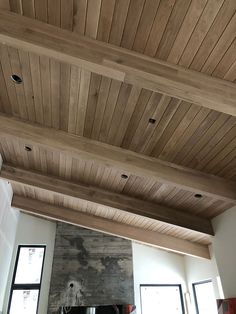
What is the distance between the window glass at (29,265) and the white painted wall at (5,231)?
1.37 feet

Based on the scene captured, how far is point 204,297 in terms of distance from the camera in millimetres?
7406

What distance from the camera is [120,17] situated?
238 centimetres

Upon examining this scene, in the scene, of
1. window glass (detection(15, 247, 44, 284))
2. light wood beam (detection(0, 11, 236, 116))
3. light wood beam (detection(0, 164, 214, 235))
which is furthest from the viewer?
window glass (detection(15, 247, 44, 284))

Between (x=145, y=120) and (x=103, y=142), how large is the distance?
91 centimetres

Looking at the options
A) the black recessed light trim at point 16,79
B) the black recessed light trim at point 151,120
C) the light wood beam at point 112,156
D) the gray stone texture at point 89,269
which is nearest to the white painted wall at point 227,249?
the light wood beam at point 112,156

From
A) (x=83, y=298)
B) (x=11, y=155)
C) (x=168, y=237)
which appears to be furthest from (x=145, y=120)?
(x=83, y=298)

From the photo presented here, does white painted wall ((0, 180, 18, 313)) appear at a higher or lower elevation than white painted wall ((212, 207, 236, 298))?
higher

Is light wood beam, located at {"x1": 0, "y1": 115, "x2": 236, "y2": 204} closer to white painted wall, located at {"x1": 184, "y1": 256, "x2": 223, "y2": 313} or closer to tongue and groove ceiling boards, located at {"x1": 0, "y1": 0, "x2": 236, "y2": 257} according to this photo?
tongue and groove ceiling boards, located at {"x1": 0, "y1": 0, "x2": 236, "y2": 257}

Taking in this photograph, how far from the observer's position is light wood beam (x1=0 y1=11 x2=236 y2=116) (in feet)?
8.51

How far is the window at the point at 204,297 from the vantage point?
6965mm

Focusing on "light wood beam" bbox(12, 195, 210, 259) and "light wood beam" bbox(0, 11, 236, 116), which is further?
"light wood beam" bbox(12, 195, 210, 259)

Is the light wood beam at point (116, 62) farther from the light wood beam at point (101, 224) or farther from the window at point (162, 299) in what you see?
the window at point (162, 299)

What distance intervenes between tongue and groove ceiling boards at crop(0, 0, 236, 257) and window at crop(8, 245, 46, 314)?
343cm

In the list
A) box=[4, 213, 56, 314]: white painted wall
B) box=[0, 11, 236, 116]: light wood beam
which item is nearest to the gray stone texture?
box=[4, 213, 56, 314]: white painted wall
